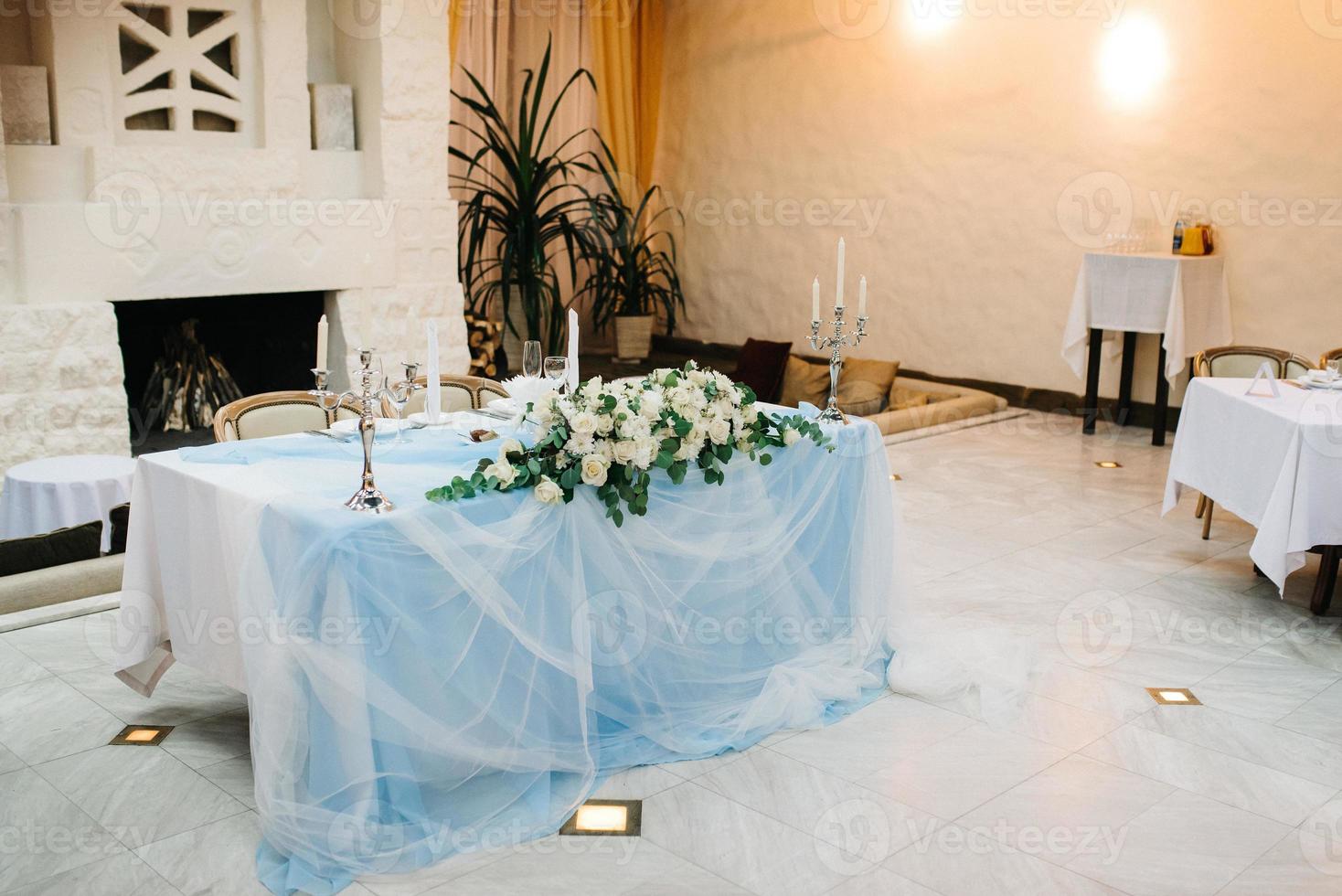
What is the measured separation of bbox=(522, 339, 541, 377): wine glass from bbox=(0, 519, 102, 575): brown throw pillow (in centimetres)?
135

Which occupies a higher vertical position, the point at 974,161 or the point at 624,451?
the point at 974,161

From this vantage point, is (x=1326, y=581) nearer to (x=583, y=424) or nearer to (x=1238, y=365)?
(x=1238, y=365)

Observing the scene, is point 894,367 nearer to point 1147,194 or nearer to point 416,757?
point 1147,194

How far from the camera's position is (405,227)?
6.73 meters

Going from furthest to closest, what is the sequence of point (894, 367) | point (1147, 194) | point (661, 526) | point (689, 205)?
point (689, 205) → point (894, 367) → point (1147, 194) → point (661, 526)

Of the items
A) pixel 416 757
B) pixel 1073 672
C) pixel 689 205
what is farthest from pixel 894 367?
pixel 416 757

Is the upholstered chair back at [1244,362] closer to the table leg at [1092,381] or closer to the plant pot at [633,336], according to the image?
the table leg at [1092,381]

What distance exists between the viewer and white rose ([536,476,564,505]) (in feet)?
9.34

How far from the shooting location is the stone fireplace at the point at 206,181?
222 inches

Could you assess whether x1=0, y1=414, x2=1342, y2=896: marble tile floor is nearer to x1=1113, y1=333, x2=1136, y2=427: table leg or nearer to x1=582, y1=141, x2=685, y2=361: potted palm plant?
x1=1113, y1=333, x2=1136, y2=427: table leg

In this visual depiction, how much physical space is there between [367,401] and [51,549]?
1.45m

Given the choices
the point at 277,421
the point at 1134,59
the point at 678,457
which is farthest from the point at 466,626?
the point at 1134,59

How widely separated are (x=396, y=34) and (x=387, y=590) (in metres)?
4.58

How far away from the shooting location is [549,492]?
9.35 ft
